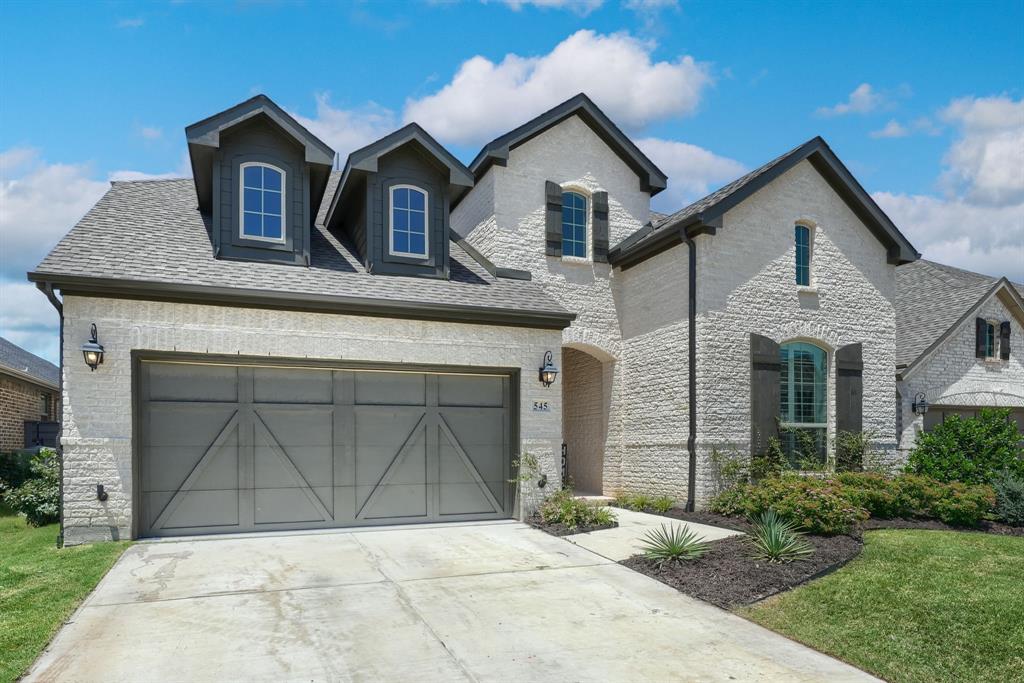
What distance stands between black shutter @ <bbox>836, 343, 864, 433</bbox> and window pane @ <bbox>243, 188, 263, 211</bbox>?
12.2m

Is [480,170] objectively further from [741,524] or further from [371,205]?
[741,524]

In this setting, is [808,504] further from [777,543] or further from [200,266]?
[200,266]

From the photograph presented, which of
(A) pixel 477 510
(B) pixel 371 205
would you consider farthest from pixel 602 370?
(B) pixel 371 205

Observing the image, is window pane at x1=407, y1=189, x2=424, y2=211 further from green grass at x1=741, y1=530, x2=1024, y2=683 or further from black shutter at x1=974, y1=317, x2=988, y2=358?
black shutter at x1=974, y1=317, x2=988, y2=358

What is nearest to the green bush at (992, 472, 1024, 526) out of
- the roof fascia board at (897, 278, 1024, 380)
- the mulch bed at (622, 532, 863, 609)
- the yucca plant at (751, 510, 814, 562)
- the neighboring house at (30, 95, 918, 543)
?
the neighboring house at (30, 95, 918, 543)

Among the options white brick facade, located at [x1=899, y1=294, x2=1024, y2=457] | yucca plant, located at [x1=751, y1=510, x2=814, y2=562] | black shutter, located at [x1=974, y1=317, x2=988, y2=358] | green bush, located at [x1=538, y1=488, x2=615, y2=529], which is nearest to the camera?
yucca plant, located at [x1=751, y1=510, x2=814, y2=562]

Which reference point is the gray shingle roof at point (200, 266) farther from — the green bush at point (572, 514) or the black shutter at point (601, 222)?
the green bush at point (572, 514)

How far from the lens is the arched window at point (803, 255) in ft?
51.4

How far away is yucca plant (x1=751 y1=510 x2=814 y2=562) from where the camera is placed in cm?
934

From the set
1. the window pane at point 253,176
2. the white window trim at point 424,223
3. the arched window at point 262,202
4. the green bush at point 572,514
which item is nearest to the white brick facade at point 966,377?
the green bush at point 572,514

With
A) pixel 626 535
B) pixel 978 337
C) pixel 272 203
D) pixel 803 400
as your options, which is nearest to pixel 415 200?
pixel 272 203

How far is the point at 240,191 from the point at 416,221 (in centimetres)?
315

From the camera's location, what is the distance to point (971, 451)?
51.2ft

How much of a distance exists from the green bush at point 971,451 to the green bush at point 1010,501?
1205 mm
